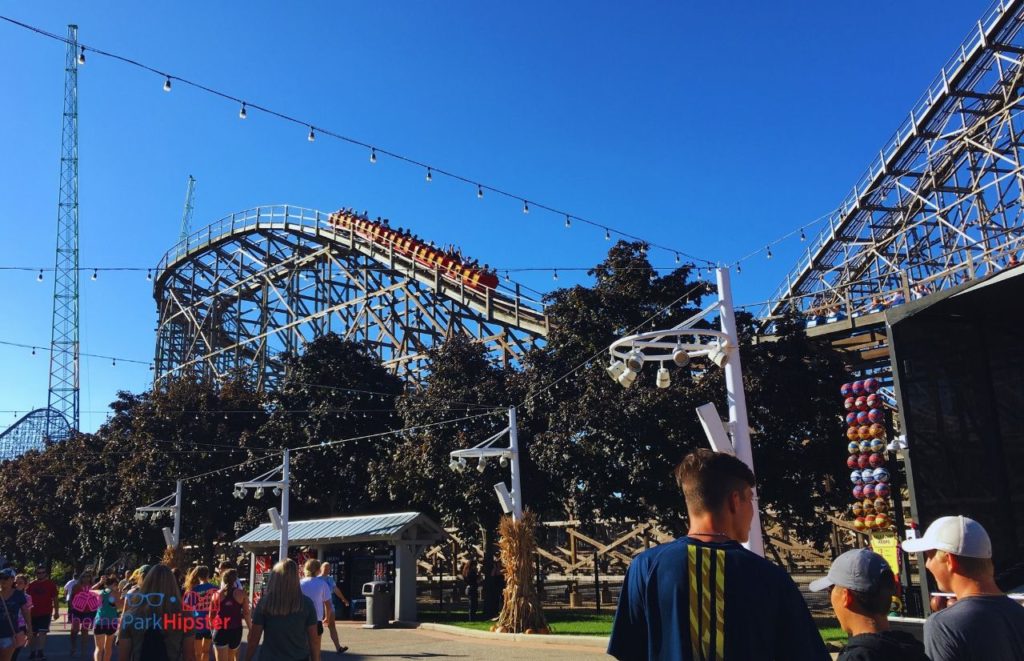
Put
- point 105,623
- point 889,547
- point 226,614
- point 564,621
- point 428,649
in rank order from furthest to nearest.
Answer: point 564,621 → point 428,649 → point 889,547 → point 105,623 → point 226,614

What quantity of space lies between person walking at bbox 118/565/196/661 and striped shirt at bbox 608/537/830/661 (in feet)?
16.1

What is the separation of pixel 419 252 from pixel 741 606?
32.5 metres

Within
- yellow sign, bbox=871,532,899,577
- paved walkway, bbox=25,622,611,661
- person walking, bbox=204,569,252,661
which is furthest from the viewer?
yellow sign, bbox=871,532,899,577

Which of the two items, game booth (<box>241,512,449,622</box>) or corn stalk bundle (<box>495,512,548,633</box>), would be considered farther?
game booth (<box>241,512,449,622</box>)

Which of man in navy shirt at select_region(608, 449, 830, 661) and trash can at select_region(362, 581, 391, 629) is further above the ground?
man in navy shirt at select_region(608, 449, 830, 661)

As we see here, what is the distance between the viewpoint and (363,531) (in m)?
22.1

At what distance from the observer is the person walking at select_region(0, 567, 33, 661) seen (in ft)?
27.5

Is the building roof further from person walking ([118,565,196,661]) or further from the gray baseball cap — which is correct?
the gray baseball cap

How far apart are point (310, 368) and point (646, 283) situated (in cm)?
1468

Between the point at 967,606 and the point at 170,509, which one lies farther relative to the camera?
the point at 170,509

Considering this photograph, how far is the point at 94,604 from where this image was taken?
1450 centimetres

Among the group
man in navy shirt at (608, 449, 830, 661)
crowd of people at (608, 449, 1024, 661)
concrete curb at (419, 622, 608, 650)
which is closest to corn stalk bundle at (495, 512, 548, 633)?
concrete curb at (419, 622, 608, 650)

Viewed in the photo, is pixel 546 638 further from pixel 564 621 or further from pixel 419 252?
pixel 419 252

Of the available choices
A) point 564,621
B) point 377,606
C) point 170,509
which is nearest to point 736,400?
point 564,621
